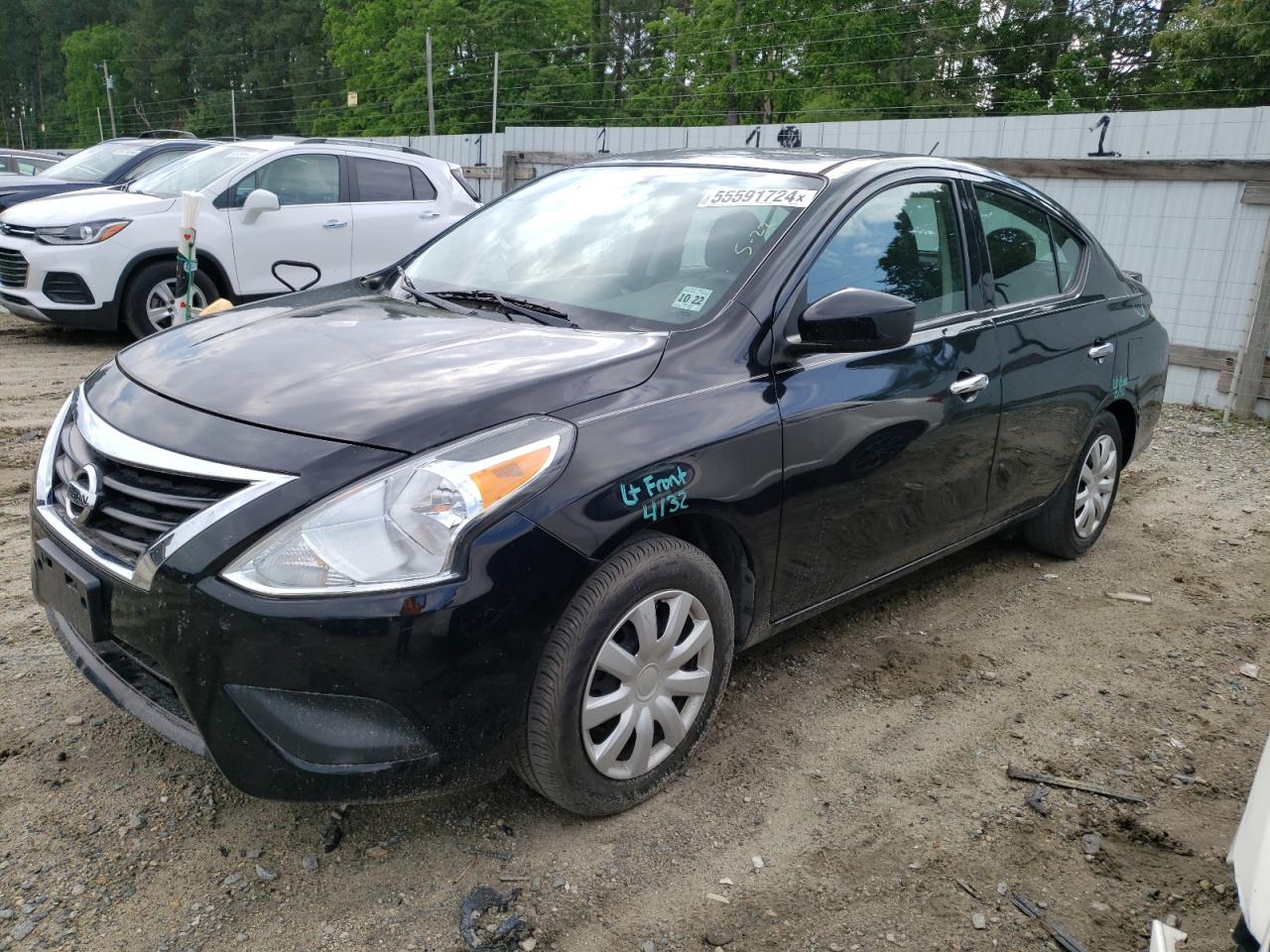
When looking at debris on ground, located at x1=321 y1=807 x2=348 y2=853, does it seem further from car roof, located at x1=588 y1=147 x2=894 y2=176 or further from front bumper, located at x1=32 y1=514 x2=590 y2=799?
car roof, located at x1=588 y1=147 x2=894 y2=176

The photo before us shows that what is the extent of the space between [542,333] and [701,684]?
3.52 ft

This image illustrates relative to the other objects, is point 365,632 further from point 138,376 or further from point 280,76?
point 280,76

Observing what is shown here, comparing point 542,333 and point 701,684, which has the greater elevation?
point 542,333

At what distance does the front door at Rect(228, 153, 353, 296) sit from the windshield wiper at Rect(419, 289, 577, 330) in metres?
5.73

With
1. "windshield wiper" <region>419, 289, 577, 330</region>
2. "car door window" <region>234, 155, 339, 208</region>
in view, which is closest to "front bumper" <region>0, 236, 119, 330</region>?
"car door window" <region>234, 155, 339, 208</region>

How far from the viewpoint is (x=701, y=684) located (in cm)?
283

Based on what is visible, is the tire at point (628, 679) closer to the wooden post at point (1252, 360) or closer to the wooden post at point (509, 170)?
the wooden post at point (1252, 360)

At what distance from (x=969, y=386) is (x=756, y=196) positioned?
1005mm

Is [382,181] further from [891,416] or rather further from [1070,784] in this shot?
[1070,784]

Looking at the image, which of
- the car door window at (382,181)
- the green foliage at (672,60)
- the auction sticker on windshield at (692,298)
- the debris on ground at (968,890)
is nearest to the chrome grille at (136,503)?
Result: the auction sticker on windshield at (692,298)

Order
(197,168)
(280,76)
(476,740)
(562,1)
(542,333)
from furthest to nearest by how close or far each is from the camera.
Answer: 1. (280,76)
2. (562,1)
3. (197,168)
4. (542,333)
5. (476,740)

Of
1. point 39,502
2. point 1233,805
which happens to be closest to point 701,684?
point 1233,805

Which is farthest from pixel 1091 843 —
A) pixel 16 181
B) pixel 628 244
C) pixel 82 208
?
pixel 16 181

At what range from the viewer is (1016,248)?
4168 millimetres
